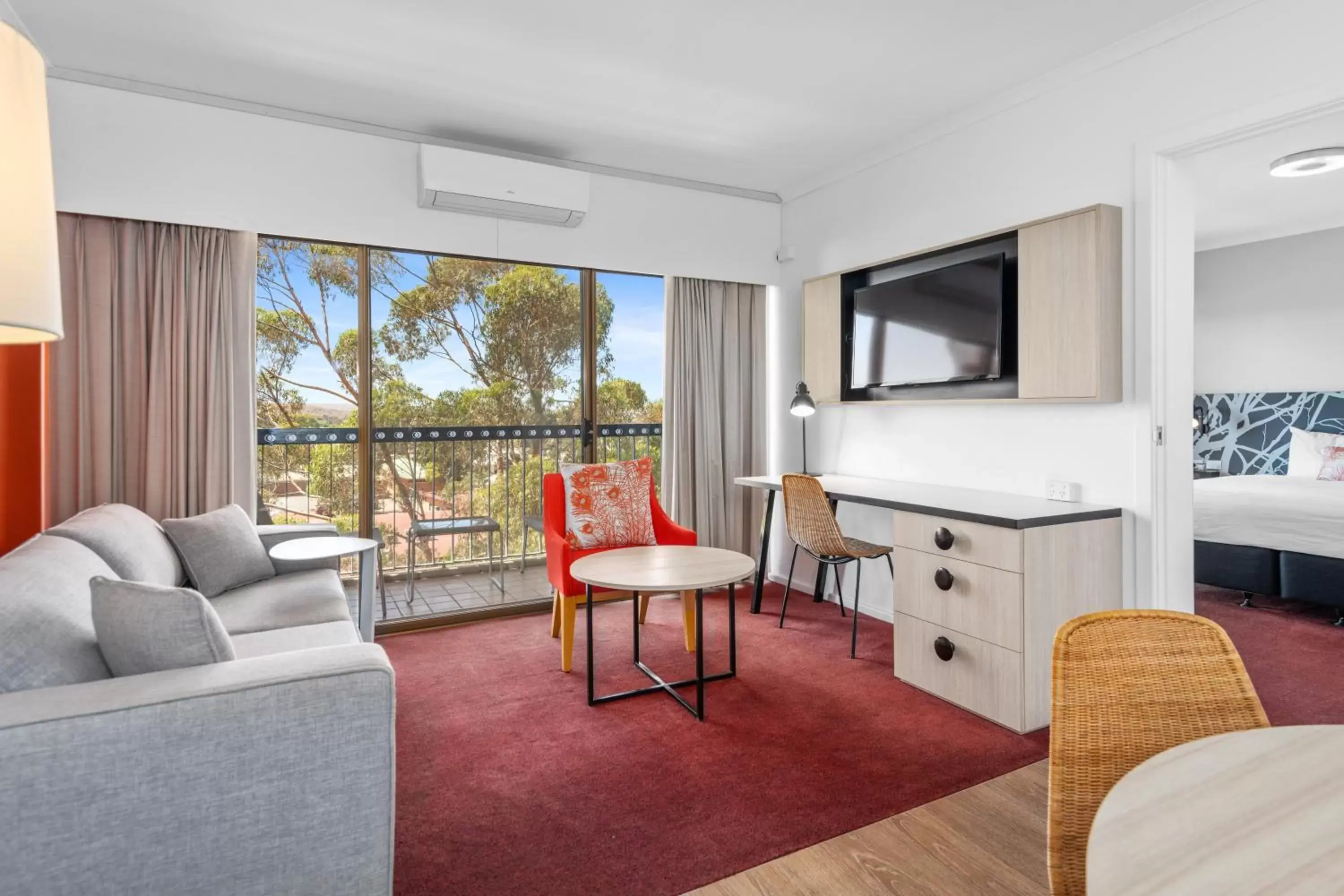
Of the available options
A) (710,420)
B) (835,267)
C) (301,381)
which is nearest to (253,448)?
(301,381)

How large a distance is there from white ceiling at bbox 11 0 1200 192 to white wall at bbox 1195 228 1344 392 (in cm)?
405

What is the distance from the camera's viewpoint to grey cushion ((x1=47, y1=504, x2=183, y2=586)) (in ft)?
7.59

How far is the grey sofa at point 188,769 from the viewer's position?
1.24 m

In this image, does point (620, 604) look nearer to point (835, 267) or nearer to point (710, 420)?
point (710, 420)

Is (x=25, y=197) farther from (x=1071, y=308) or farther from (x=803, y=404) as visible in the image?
(x=803, y=404)

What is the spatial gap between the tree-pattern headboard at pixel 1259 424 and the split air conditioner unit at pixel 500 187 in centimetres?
567

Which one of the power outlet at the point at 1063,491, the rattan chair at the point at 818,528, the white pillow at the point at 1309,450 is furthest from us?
the white pillow at the point at 1309,450

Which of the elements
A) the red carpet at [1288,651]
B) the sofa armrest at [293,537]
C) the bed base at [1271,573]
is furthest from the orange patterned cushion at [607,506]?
the bed base at [1271,573]

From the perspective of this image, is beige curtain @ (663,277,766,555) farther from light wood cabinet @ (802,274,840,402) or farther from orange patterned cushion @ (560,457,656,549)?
orange patterned cushion @ (560,457,656,549)

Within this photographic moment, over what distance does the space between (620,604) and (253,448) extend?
6.99 feet

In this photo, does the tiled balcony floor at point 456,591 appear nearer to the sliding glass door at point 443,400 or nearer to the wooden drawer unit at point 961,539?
the sliding glass door at point 443,400

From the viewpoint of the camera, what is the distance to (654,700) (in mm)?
2912

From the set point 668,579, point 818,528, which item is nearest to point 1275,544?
point 818,528

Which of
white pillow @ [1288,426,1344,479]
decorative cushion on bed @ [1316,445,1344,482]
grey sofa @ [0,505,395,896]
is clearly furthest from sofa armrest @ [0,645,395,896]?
white pillow @ [1288,426,1344,479]
